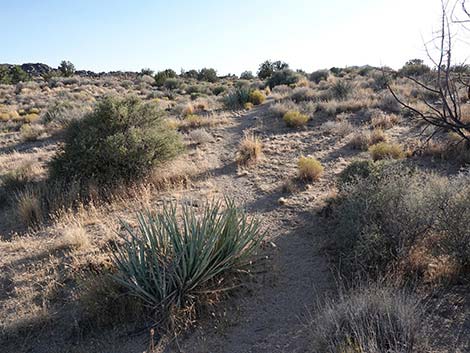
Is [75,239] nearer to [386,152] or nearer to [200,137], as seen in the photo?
[200,137]

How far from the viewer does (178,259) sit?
444 centimetres

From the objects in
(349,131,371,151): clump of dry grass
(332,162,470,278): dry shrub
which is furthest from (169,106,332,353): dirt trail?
(349,131,371,151): clump of dry grass

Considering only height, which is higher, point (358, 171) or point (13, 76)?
point (13, 76)

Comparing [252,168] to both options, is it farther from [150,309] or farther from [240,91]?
[240,91]

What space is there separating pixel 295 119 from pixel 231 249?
968 cm

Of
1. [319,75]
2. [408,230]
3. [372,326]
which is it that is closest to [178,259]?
[372,326]

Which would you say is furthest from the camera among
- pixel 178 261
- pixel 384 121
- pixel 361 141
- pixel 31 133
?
pixel 31 133

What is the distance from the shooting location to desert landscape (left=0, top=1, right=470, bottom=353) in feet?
12.3

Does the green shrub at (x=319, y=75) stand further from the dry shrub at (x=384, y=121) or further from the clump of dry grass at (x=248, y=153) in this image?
the clump of dry grass at (x=248, y=153)

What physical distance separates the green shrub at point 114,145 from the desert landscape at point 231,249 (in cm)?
4

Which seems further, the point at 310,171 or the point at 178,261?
the point at 310,171

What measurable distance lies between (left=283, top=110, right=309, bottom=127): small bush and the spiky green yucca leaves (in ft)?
30.8

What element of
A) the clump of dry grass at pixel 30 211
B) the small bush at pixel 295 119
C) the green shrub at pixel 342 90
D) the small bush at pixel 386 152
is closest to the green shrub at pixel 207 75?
the green shrub at pixel 342 90

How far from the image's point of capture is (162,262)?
4508 millimetres
